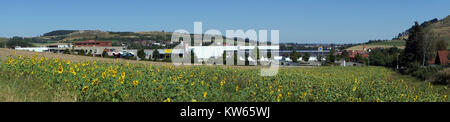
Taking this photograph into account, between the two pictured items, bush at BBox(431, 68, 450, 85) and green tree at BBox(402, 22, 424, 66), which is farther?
green tree at BBox(402, 22, 424, 66)

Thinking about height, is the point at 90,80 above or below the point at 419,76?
above

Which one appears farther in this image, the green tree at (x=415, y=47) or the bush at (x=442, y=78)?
the green tree at (x=415, y=47)

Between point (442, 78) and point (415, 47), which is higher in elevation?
point (415, 47)

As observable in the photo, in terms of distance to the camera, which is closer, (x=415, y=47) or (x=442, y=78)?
(x=442, y=78)

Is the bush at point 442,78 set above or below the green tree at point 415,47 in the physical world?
below

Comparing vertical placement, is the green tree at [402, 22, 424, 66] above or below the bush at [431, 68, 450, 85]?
above
